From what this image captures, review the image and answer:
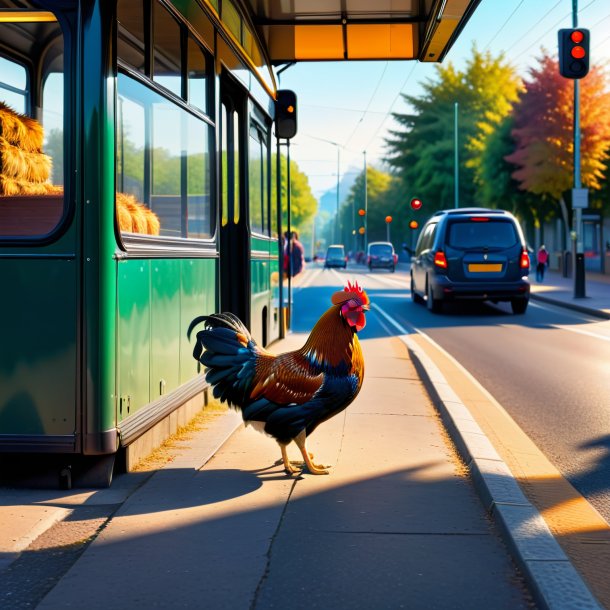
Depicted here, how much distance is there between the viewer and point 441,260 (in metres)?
21.8

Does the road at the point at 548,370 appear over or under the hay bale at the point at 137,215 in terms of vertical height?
under

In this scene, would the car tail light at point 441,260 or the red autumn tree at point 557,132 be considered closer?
the car tail light at point 441,260

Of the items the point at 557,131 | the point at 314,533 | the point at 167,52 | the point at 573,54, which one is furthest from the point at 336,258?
the point at 314,533

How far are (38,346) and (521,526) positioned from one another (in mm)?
2567

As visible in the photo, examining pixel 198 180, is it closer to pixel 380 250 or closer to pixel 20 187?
pixel 20 187

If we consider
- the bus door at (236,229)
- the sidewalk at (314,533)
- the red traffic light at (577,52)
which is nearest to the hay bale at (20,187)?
the sidewalk at (314,533)

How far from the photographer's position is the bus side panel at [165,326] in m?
6.38

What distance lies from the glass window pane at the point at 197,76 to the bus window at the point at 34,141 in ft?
4.57

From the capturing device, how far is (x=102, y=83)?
5.48 m

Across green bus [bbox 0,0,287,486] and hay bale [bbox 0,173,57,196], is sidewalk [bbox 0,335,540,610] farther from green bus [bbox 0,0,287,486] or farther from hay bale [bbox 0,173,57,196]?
hay bale [bbox 0,173,57,196]

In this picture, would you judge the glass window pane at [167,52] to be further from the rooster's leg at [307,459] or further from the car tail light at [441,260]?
the car tail light at [441,260]

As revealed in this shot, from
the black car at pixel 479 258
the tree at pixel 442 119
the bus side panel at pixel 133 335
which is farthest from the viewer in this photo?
the tree at pixel 442 119

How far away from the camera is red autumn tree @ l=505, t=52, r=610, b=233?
1821 inches

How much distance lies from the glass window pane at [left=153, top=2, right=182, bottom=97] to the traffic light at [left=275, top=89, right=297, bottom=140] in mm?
5263
